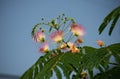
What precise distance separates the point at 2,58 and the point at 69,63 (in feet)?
4.34

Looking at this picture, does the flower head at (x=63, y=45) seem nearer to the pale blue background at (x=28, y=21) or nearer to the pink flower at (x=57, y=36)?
the pink flower at (x=57, y=36)

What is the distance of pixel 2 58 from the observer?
69.3 inches

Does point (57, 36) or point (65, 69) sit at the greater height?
point (57, 36)

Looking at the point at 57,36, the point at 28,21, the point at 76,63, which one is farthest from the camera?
the point at 28,21

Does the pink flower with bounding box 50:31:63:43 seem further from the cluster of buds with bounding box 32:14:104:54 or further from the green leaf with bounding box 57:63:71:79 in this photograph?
the green leaf with bounding box 57:63:71:79

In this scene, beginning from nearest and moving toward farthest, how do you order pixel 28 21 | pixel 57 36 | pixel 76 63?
pixel 76 63, pixel 57 36, pixel 28 21

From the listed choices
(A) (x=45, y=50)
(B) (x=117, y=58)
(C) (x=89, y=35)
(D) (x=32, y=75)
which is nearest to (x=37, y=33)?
(A) (x=45, y=50)

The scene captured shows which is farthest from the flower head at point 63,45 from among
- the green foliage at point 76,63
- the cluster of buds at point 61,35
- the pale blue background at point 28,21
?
the pale blue background at point 28,21

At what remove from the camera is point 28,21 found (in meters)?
1.84

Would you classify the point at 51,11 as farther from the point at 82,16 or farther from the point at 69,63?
the point at 69,63

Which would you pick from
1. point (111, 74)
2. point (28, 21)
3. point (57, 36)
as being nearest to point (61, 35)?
point (57, 36)

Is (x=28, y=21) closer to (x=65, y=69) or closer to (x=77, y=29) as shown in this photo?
(x=77, y=29)

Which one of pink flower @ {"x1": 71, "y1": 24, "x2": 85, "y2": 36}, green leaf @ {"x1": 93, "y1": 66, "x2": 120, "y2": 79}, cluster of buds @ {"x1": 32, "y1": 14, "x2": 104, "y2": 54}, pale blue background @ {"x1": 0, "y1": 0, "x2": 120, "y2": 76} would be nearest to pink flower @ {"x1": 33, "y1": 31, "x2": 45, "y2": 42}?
cluster of buds @ {"x1": 32, "y1": 14, "x2": 104, "y2": 54}

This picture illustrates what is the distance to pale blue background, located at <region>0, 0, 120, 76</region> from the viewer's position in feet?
5.76
